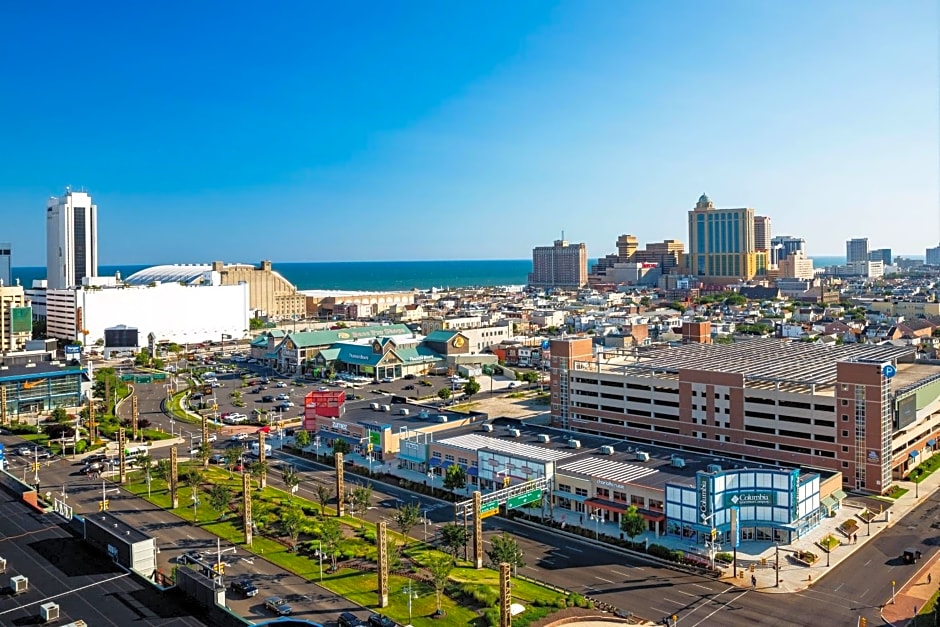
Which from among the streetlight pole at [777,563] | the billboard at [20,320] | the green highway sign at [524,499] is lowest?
the streetlight pole at [777,563]

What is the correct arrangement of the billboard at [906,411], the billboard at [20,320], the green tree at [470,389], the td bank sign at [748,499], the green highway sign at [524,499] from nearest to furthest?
the td bank sign at [748,499]
the green highway sign at [524,499]
the billboard at [906,411]
the green tree at [470,389]
the billboard at [20,320]

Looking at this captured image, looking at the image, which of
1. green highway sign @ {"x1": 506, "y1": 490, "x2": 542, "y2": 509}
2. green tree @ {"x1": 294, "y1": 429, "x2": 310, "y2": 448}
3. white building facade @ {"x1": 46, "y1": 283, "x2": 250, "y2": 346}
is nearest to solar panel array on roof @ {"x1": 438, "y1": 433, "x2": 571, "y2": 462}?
green highway sign @ {"x1": 506, "y1": 490, "x2": 542, "y2": 509}

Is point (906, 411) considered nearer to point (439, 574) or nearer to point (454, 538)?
point (454, 538)

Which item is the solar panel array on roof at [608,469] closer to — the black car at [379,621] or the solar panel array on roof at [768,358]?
the solar panel array on roof at [768,358]

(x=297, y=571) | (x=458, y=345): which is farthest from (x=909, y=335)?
(x=297, y=571)

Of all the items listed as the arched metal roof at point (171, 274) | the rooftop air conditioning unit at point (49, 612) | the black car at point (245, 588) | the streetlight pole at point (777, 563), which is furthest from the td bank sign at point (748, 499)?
the arched metal roof at point (171, 274)
